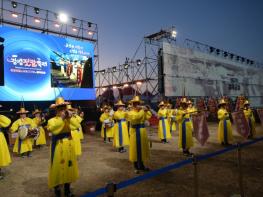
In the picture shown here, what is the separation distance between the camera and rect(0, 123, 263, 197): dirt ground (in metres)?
5.44

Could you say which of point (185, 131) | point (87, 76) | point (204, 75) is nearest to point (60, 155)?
point (185, 131)

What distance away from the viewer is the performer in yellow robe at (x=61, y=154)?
488 centimetres

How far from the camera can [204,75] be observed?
25.1 metres

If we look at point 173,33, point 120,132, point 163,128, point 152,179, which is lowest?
point 152,179

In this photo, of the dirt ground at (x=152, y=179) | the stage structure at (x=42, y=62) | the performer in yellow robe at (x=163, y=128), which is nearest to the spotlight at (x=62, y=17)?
Result: the stage structure at (x=42, y=62)

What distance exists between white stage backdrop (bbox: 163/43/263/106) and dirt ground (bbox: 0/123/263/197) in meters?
8.93

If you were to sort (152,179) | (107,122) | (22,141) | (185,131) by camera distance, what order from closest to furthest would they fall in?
(152,179) < (185,131) < (22,141) < (107,122)

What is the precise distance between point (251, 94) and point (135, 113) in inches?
1197

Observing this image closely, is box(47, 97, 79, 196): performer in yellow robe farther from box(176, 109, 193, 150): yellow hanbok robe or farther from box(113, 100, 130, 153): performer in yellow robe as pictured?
box(113, 100, 130, 153): performer in yellow robe

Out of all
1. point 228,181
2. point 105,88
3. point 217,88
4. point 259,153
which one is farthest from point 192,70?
point 228,181

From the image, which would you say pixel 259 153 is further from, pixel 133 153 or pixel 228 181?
pixel 133 153

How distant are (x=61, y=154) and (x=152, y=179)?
240 centimetres

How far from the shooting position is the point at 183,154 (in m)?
9.03

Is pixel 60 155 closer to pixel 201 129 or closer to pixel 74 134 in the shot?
pixel 74 134
